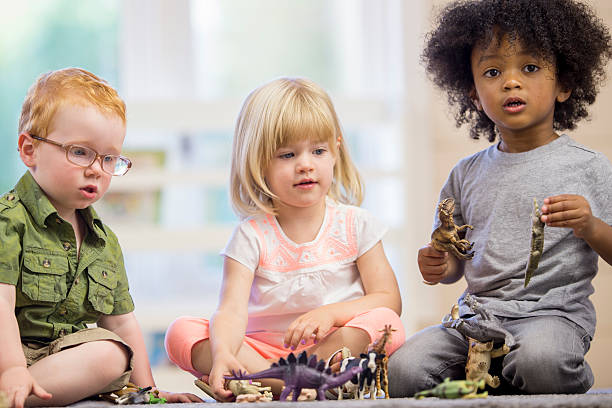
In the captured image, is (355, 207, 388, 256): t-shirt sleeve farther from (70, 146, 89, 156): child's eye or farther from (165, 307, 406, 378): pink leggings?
(70, 146, 89, 156): child's eye

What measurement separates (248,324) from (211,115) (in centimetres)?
103

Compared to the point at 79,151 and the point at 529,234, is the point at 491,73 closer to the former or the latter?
the point at 529,234

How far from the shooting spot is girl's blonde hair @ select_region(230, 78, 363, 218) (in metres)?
1.34

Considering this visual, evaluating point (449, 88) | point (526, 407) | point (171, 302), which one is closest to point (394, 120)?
point (449, 88)

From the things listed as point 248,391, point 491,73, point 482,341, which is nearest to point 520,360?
point 482,341

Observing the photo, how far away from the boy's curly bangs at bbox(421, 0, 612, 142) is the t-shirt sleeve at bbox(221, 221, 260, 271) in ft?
1.73

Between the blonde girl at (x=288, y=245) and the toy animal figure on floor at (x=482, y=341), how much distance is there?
0.15m

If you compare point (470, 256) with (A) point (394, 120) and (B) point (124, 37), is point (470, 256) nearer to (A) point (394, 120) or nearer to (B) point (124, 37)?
(A) point (394, 120)

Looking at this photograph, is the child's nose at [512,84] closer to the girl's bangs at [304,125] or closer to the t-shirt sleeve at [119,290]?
the girl's bangs at [304,125]

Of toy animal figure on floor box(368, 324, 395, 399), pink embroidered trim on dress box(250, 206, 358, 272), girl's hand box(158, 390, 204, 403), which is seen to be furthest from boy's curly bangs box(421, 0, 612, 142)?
girl's hand box(158, 390, 204, 403)

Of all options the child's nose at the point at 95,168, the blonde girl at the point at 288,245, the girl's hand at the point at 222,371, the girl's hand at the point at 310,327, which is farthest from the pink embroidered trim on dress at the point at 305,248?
the child's nose at the point at 95,168

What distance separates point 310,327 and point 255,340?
0.63 ft

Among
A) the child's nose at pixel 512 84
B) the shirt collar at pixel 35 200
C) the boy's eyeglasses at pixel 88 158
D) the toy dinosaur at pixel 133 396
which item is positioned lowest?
the toy dinosaur at pixel 133 396

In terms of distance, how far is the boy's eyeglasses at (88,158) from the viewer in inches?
44.8
